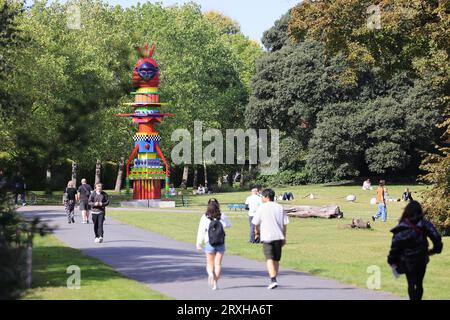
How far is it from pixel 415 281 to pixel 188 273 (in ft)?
20.9

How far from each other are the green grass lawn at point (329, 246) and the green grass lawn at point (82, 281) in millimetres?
4194

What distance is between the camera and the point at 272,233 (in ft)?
47.5

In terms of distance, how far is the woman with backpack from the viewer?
47.4 feet

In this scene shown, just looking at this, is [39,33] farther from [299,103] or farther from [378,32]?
[378,32]

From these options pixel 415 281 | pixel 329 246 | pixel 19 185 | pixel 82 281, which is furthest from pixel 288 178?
pixel 19 185

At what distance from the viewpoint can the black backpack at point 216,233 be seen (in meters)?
14.6

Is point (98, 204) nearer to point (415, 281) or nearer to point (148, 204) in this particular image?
point (415, 281)

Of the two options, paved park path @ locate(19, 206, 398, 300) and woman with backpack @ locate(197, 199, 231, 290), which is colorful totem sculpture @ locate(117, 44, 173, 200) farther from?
woman with backpack @ locate(197, 199, 231, 290)

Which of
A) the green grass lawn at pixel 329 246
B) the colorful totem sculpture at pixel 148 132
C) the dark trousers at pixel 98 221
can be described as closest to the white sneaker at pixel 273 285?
the green grass lawn at pixel 329 246

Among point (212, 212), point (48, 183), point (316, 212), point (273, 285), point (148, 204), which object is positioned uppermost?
point (48, 183)
